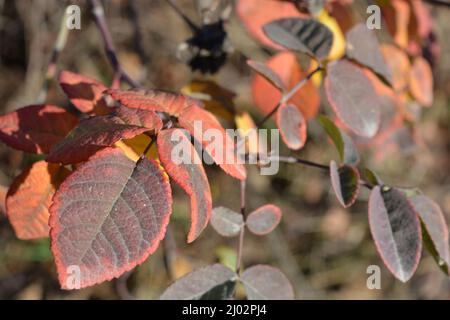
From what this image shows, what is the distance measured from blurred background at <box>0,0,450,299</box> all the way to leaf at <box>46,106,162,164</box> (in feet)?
4.44

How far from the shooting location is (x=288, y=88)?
47.9 inches

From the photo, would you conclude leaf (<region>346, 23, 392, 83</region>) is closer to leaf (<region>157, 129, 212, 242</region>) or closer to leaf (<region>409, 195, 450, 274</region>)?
leaf (<region>409, 195, 450, 274</region>)

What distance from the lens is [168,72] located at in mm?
2520

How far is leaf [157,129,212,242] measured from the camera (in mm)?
628

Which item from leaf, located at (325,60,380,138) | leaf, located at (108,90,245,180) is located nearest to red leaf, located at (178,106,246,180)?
leaf, located at (108,90,245,180)

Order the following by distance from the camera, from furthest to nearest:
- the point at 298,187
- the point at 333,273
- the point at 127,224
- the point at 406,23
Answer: the point at 298,187, the point at 333,273, the point at 406,23, the point at 127,224

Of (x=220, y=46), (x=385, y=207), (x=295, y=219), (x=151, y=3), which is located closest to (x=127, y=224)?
(x=385, y=207)

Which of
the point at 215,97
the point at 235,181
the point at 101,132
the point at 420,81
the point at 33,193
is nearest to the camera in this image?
the point at 101,132

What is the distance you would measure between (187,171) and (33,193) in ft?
0.86

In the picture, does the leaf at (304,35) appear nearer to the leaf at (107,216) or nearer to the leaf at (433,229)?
the leaf at (433,229)

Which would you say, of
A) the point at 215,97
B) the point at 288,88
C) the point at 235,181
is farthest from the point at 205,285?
the point at 235,181

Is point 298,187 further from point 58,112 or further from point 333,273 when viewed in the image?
point 58,112

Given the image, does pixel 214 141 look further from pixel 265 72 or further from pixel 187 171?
pixel 265 72

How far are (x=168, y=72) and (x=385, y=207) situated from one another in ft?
5.85
